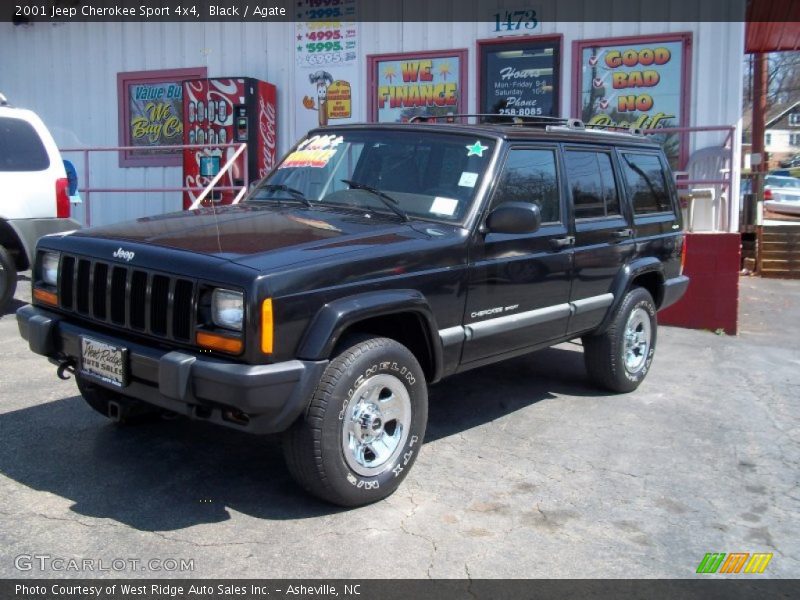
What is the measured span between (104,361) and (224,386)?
2.66 ft

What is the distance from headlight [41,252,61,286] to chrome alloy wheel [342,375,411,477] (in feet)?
5.82

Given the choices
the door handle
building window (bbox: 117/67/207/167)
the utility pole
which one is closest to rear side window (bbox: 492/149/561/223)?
the door handle

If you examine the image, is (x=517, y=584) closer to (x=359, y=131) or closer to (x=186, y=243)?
(x=186, y=243)

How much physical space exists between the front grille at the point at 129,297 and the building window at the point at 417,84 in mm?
7747

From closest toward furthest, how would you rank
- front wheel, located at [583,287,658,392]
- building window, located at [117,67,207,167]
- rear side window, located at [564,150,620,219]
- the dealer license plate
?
the dealer license plate → rear side window, located at [564,150,620,219] → front wheel, located at [583,287,658,392] → building window, located at [117,67,207,167]

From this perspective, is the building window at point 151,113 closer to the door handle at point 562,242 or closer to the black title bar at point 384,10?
the black title bar at point 384,10

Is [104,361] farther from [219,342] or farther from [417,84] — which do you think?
[417,84]

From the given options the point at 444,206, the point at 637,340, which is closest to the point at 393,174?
the point at 444,206

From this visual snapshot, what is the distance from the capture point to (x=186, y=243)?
3.86 m

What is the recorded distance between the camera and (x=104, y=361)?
384cm

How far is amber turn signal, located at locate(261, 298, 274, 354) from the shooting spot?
3.41 metres

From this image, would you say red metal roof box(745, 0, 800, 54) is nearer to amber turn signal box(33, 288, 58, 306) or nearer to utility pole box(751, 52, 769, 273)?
utility pole box(751, 52, 769, 273)

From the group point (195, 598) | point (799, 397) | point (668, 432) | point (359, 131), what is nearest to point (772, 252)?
point (799, 397)

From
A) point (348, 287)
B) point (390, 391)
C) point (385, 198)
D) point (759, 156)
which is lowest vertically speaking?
point (390, 391)
